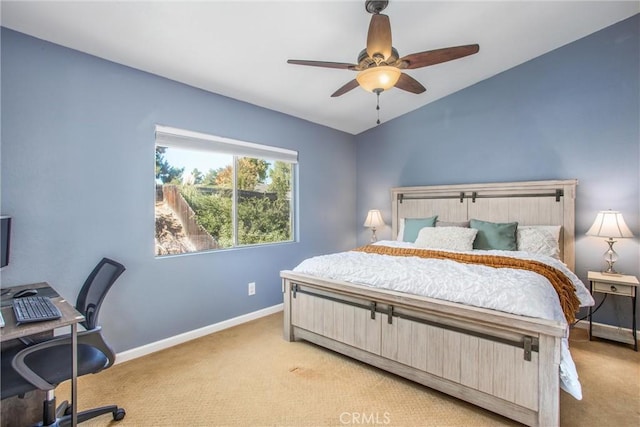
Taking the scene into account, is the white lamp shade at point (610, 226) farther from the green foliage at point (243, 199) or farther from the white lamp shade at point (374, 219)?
the green foliage at point (243, 199)

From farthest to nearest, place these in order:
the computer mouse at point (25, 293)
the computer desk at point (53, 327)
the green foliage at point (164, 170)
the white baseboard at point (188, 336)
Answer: the green foliage at point (164, 170)
the white baseboard at point (188, 336)
the computer mouse at point (25, 293)
the computer desk at point (53, 327)

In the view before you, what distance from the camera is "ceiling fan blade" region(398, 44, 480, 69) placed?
2.05m

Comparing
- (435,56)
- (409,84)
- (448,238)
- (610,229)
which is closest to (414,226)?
(448,238)

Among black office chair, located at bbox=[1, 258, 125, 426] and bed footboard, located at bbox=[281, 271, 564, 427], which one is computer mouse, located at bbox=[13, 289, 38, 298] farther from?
bed footboard, located at bbox=[281, 271, 564, 427]

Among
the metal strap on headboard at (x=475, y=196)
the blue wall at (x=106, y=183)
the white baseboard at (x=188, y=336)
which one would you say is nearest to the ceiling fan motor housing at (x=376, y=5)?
the blue wall at (x=106, y=183)

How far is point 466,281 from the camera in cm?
205

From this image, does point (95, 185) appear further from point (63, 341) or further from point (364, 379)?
point (364, 379)

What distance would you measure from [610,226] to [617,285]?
0.54 m

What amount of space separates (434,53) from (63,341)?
9.01 ft

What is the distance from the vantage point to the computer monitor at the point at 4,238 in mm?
1840

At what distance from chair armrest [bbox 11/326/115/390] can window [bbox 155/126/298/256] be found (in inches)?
49.7

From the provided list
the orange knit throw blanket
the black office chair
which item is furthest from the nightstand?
the black office chair

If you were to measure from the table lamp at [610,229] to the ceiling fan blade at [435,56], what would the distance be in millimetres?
2102

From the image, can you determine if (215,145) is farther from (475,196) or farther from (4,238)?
(475,196)
